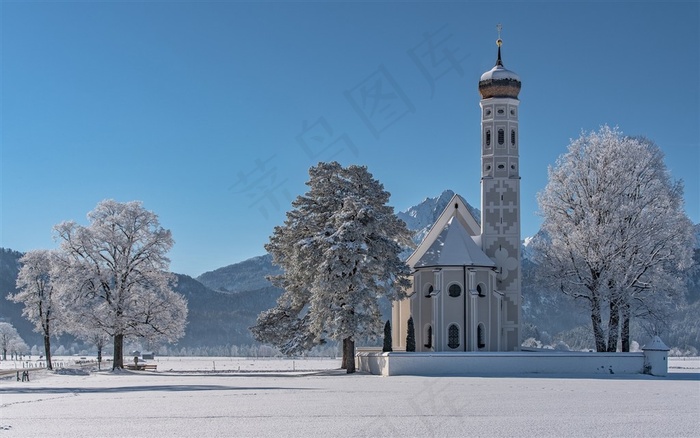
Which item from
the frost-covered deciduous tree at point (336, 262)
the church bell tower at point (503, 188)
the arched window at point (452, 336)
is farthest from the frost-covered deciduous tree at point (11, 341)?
the arched window at point (452, 336)

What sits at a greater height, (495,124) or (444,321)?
(495,124)

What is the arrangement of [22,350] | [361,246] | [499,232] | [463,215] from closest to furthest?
[361,246] < [499,232] < [463,215] < [22,350]

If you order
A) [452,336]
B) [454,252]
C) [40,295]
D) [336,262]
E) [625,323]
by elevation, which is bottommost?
[452,336]

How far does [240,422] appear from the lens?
22.6 m

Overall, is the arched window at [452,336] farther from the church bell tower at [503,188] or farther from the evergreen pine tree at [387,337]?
the evergreen pine tree at [387,337]

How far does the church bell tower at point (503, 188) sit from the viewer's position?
57.3 metres

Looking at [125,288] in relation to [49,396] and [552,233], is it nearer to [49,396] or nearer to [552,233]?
[49,396]

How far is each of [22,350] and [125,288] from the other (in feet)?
339

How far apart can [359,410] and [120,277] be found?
3246cm

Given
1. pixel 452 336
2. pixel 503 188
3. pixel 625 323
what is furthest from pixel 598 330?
pixel 503 188

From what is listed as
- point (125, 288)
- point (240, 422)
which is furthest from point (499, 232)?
point (240, 422)

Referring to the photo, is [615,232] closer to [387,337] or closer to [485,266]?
[485,266]

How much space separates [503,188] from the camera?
58719 mm

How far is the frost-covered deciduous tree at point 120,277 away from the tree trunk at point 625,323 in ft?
86.4
